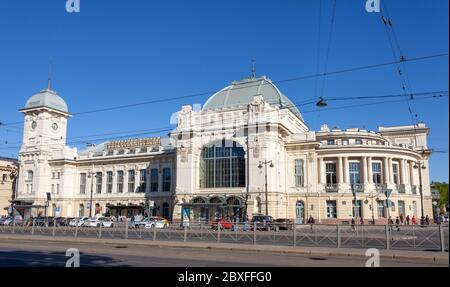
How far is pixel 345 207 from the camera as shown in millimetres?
57625

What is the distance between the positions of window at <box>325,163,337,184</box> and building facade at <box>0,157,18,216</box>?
6041cm

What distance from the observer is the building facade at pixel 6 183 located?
81.1m

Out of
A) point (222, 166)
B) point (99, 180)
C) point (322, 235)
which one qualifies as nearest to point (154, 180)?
point (99, 180)

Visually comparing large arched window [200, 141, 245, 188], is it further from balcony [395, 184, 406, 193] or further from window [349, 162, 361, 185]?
balcony [395, 184, 406, 193]

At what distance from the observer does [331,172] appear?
6169cm

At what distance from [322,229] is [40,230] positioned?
23110mm

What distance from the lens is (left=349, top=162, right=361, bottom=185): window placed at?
5970 centimetres

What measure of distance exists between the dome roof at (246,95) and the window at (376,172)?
1501 cm

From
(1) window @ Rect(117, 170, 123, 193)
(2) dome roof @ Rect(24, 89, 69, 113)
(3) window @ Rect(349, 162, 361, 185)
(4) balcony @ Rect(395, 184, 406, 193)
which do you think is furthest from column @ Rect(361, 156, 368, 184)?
(2) dome roof @ Rect(24, 89, 69, 113)

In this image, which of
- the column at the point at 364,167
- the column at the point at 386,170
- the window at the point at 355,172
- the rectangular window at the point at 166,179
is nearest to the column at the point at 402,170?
the column at the point at 386,170

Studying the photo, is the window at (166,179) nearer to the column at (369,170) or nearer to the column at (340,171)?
the column at (340,171)

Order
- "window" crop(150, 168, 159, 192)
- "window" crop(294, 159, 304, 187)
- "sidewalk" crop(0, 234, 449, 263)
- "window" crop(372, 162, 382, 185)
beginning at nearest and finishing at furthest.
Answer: "sidewalk" crop(0, 234, 449, 263) → "window" crop(372, 162, 382, 185) → "window" crop(294, 159, 304, 187) → "window" crop(150, 168, 159, 192)

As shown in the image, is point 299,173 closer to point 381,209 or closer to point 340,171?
point 340,171

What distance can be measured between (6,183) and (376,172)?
230 ft
